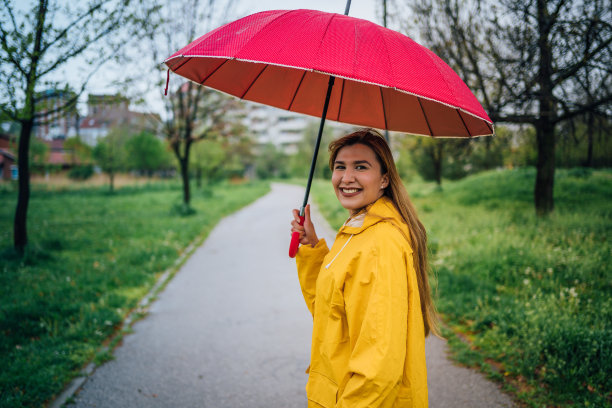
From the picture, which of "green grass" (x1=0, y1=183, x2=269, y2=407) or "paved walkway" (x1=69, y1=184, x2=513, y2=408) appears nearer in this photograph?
"paved walkway" (x1=69, y1=184, x2=513, y2=408)

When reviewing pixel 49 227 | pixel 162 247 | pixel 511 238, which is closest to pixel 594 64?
pixel 511 238

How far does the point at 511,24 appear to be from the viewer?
7.00 meters

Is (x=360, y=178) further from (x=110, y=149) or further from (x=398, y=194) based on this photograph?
(x=110, y=149)

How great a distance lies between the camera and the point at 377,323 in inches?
59.3

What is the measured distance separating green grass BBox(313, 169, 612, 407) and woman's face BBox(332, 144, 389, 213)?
0.89 metres

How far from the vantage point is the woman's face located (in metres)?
1.93

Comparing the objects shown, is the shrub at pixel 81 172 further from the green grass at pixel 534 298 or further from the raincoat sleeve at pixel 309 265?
the raincoat sleeve at pixel 309 265

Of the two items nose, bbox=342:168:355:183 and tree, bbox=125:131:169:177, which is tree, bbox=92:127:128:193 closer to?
tree, bbox=125:131:169:177

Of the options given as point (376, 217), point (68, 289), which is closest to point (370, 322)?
point (376, 217)

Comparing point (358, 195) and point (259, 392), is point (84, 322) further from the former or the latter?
point (358, 195)

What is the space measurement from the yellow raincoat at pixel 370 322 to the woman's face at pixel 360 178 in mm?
74

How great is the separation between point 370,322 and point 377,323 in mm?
29

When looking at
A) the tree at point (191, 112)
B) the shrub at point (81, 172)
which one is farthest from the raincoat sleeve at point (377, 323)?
the shrub at point (81, 172)

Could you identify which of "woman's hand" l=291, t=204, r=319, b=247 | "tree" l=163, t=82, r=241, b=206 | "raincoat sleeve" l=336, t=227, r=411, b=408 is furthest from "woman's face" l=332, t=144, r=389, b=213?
"tree" l=163, t=82, r=241, b=206
